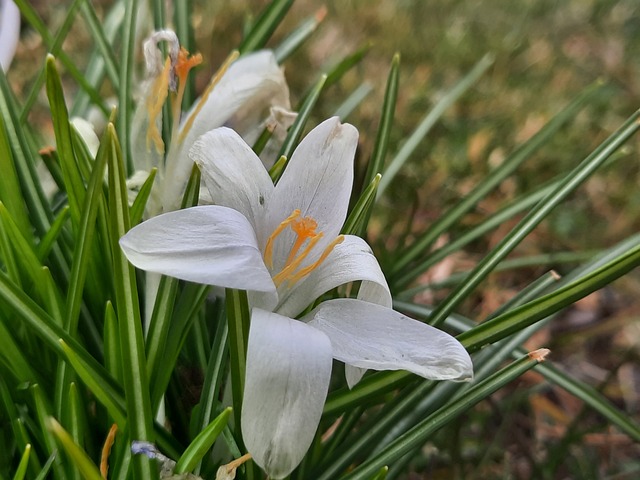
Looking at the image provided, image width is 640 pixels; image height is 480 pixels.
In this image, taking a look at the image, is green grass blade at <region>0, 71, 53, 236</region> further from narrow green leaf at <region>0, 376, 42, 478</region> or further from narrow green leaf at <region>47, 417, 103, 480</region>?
narrow green leaf at <region>47, 417, 103, 480</region>

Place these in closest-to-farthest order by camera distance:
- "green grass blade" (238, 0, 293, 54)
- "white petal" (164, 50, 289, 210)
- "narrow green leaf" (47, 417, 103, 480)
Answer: "narrow green leaf" (47, 417, 103, 480), "white petal" (164, 50, 289, 210), "green grass blade" (238, 0, 293, 54)

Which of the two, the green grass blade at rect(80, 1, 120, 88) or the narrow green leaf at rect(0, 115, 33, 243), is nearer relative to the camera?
the narrow green leaf at rect(0, 115, 33, 243)

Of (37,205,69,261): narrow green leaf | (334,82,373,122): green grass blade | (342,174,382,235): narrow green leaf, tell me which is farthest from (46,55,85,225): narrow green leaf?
(334,82,373,122): green grass blade

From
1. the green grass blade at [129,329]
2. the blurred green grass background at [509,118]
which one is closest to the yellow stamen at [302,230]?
the green grass blade at [129,329]

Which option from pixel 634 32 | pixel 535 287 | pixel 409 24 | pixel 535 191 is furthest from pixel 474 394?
pixel 634 32

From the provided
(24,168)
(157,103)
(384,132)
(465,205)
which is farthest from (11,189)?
(465,205)

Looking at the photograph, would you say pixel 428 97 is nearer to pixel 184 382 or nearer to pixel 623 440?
pixel 623 440
